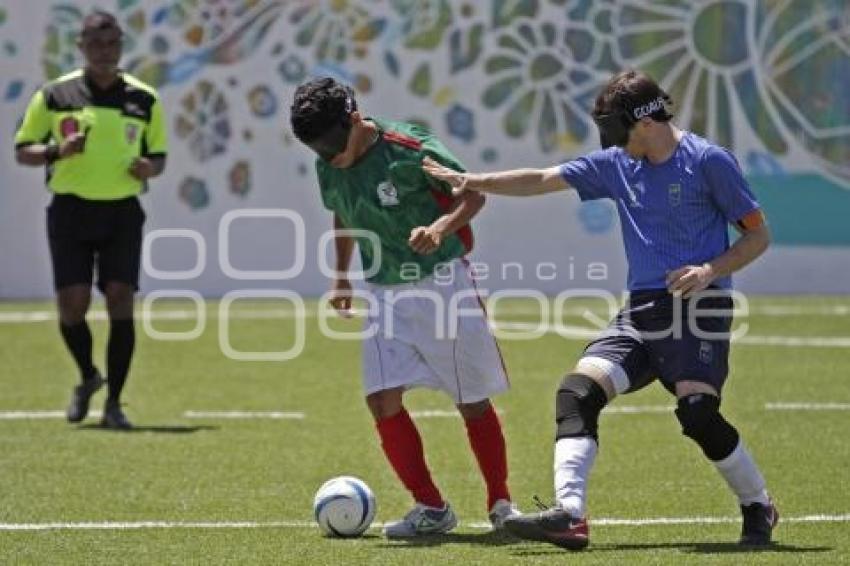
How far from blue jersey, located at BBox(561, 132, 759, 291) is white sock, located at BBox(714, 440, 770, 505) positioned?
68 centimetres

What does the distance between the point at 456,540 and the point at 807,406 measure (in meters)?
5.06

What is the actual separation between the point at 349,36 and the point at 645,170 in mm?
13742

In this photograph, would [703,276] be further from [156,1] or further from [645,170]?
[156,1]

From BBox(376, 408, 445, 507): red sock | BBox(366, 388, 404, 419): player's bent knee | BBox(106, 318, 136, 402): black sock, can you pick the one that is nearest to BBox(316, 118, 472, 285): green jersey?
BBox(366, 388, 404, 419): player's bent knee

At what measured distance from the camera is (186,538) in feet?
26.6

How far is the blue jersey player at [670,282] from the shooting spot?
7641mm

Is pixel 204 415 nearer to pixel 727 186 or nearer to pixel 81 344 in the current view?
pixel 81 344

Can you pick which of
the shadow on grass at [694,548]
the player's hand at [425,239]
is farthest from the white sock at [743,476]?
the player's hand at [425,239]

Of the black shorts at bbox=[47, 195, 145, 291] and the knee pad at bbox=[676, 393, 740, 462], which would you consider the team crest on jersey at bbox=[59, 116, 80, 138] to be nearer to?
the black shorts at bbox=[47, 195, 145, 291]

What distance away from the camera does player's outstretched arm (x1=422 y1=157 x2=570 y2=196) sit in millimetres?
8016

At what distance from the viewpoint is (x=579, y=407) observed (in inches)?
303

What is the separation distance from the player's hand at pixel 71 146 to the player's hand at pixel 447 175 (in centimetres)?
450

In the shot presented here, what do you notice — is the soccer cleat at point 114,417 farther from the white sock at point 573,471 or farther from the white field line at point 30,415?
the white sock at point 573,471

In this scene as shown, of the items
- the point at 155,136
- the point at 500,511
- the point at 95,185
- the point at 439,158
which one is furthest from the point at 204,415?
the point at 439,158
